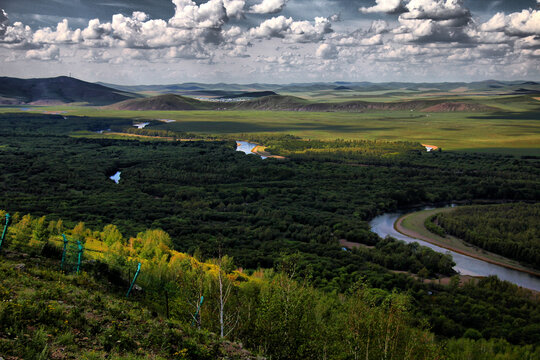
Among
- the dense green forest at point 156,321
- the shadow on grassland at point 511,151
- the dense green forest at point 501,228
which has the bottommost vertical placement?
the dense green forest at point 501,228

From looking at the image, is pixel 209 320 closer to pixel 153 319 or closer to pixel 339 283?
pixel 153 319

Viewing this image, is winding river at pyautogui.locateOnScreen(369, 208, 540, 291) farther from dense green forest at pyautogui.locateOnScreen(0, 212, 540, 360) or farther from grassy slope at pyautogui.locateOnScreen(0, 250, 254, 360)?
grassy slope at pyautogui.locateOnScreen(0, 250, 254, 360)

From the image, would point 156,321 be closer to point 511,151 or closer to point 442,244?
point 442,244

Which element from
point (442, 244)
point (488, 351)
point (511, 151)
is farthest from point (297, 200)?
point (511, 151)

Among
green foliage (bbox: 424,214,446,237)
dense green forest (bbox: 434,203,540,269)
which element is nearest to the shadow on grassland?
dense green forest (bbox: 434,203,540,269)

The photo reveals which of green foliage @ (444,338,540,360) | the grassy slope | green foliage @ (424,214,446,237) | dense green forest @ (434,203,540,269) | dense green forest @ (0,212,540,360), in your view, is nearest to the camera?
the grassy slope

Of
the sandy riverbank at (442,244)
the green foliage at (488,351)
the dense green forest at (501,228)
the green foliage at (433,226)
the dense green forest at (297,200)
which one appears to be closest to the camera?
the green foliage at (488,351)

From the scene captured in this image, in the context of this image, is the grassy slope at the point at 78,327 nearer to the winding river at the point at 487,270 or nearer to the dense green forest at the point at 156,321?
the dense green forest at the point at 156,321

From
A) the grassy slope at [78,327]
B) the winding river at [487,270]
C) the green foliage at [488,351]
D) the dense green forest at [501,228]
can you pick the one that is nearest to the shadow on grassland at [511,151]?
the dense green forest at [501,228]
